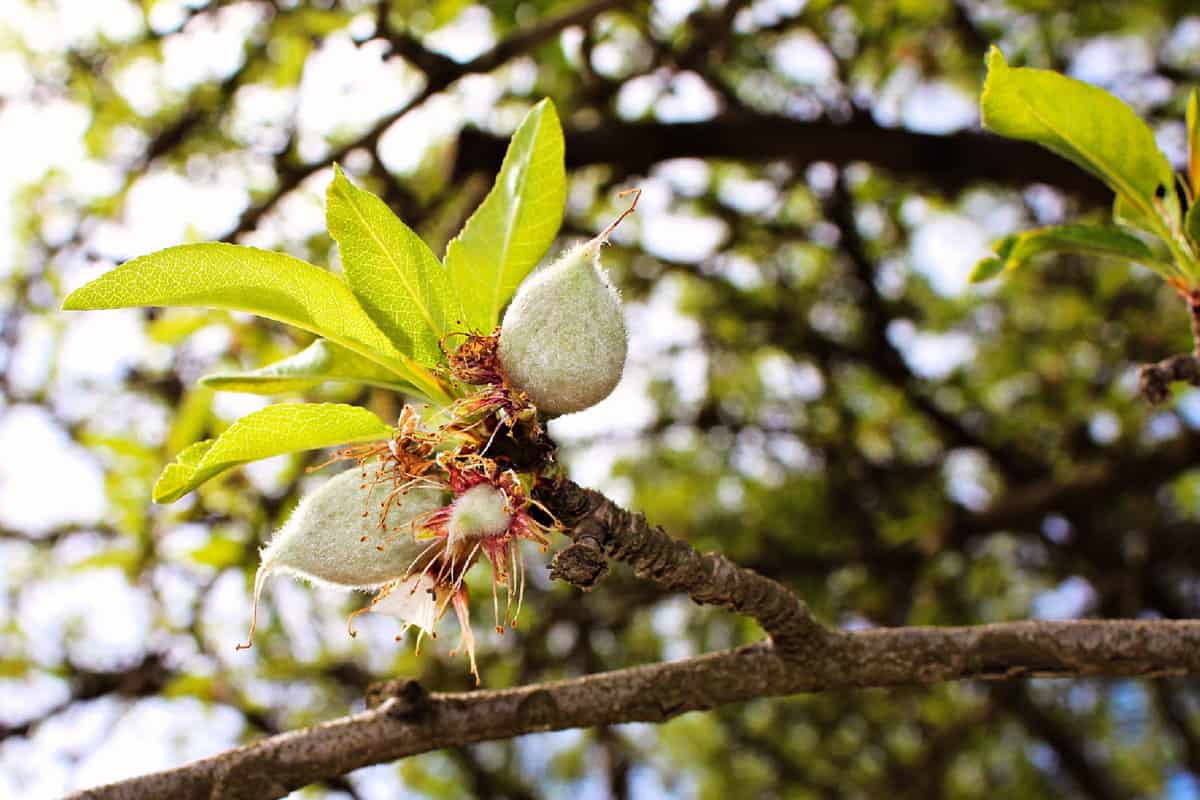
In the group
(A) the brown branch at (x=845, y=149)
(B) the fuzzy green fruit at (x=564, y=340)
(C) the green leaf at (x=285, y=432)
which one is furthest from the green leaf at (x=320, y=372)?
(A) the brown branch at (x=845, y=149)

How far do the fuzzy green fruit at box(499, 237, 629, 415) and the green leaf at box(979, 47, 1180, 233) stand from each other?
23.8 inches

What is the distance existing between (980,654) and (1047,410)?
11.5 feet

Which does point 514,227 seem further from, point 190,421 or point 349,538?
point 190,421

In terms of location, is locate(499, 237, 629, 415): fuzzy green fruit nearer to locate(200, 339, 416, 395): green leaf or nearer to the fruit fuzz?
the fruit fuzz

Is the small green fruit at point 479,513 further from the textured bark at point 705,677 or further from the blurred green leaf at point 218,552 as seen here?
the blurred green leaf at point 218,552

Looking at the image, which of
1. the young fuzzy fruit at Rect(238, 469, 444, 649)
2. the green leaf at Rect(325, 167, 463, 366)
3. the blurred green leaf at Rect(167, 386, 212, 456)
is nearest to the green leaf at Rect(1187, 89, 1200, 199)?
the green leaf at Rect(325, 167, 463, 366)

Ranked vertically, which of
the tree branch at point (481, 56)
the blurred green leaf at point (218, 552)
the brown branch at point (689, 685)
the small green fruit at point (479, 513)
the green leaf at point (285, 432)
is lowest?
the blurred green leaf at point (218, 552)

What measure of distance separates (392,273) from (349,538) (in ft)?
1.03

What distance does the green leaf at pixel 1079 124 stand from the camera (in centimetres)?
145

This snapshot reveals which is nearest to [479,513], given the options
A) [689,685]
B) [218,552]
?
[689,685]

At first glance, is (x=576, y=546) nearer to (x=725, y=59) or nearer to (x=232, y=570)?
(x=232, y=570)

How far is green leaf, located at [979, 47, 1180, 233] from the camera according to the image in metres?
1.45

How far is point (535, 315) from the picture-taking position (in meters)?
1.24

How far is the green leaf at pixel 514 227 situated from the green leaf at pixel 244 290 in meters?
0.14
